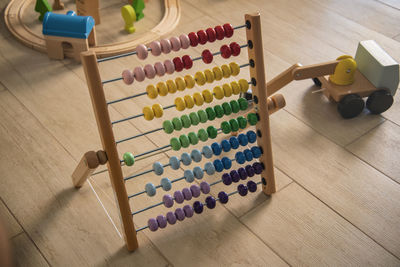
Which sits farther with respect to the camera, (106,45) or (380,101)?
(106,45)

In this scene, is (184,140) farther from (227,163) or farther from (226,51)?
(226,51)

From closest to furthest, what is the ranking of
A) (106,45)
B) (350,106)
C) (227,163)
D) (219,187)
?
(227,163), (219,187), (350,106), (106,45)

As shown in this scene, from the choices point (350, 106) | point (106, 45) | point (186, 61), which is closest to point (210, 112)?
point (186, 61)

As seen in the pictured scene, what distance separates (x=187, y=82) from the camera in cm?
133

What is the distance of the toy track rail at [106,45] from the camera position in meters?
2.15

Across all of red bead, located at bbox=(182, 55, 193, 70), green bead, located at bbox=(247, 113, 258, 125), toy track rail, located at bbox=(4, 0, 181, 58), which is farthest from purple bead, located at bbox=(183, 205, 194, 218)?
toy track rail, located at bbox=(4, 0, 181, 58)

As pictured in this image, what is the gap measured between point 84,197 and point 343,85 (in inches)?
41.7

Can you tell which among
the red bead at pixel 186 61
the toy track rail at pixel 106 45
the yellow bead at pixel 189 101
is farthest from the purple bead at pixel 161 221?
the toy track rail at pixel 106 45

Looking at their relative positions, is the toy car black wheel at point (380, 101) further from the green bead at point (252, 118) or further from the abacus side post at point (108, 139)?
the abacus side post at point (108, 139)

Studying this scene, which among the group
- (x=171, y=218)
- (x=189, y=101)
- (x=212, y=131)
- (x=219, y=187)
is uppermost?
(x=189, y=101)

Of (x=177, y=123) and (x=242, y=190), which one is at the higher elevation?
(x=177, y=123)

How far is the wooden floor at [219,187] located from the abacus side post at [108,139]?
98 millimetres

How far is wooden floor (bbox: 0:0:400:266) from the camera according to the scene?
1412 mm

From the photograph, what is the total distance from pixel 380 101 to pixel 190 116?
33.5 inches
